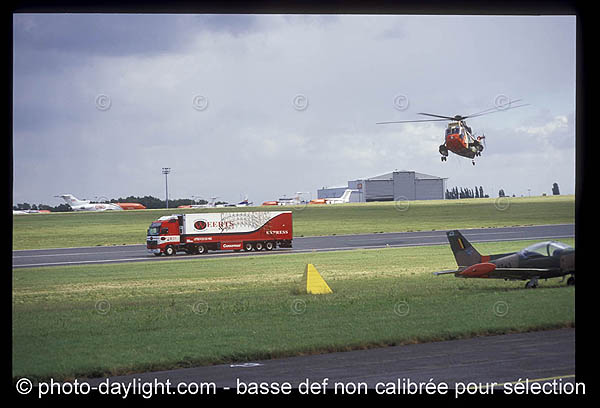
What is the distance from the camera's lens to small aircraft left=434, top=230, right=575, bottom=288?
14.1 m

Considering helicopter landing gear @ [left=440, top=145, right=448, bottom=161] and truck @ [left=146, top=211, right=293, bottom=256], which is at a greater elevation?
helicopter landing gear @ [left=440, top=145, right=448, bottom=161]

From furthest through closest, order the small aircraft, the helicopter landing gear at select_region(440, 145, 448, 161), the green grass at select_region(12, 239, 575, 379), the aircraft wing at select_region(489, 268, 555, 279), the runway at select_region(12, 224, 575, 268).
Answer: the runway at select_region(12, 224, 575, 268) → the aircraft wing at select_region(489, 268, 555, 279) → the small aircraft → the helicopter landing gear at select_region(440, 145, 448, 161) → the green grass at select_region(12, 239, 575, 379)

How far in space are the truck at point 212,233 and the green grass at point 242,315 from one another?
23.6 ft

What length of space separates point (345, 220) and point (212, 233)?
15955 mm

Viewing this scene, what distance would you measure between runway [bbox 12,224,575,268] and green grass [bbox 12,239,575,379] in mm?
6493

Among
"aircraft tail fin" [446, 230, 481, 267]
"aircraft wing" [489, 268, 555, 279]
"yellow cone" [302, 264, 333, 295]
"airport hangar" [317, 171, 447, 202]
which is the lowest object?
"yellow cone" [302, 264, 333, 295]

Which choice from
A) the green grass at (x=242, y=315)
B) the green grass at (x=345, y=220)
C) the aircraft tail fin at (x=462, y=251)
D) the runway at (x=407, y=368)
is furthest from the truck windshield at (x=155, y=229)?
the runway at (x=407, y=368)

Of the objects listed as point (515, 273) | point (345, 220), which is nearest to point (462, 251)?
point (515, 273)

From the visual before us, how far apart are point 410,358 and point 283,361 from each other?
1876 mm

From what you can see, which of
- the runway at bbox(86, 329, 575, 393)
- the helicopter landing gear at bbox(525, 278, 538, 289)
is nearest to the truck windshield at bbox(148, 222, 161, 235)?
the helicopter landing gear at bbox(525, 278, 538, 289)

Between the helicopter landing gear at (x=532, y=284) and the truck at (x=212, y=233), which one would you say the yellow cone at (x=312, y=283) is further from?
the truck at (x=212, y=233)

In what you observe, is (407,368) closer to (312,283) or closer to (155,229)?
(312,283)

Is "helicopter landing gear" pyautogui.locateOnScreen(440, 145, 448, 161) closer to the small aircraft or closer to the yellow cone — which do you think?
the small aircraft

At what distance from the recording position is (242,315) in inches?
527
